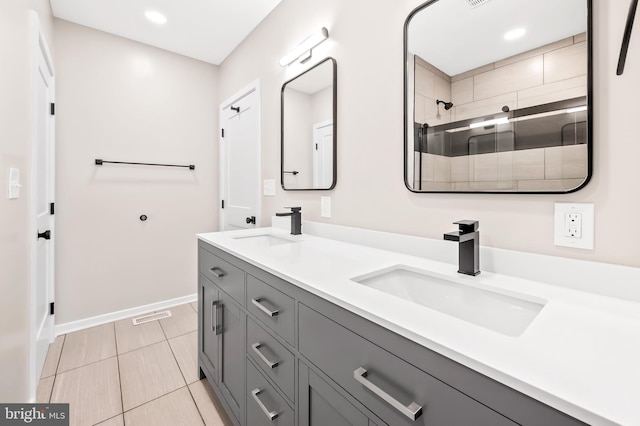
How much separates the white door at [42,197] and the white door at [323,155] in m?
1.55

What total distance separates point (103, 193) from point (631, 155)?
328 cm

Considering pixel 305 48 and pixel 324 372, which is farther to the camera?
pixel 305 48

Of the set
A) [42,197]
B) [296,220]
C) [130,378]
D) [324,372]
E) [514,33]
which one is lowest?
[130,378]

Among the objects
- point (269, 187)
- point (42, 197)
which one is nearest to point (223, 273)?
point (269, 187)

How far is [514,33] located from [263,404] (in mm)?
1578

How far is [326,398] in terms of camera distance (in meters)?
0.80

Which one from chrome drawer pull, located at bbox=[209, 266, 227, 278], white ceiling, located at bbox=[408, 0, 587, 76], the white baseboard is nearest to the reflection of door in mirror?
white ceiling, located at bbox=[408, 0, 587, 76]

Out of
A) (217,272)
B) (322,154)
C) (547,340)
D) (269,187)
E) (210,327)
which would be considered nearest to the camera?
(547,340)

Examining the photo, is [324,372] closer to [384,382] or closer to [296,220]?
[384,382]

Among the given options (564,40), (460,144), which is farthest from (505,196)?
(564,40)

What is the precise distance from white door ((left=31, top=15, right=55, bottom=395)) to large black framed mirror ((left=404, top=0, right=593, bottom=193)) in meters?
2.00

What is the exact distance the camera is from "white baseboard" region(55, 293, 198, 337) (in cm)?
242

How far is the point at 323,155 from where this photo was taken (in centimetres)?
176

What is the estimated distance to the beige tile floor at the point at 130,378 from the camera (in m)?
1.53
